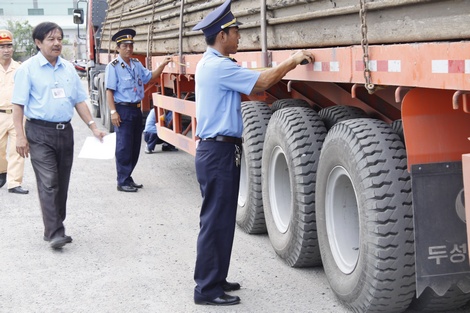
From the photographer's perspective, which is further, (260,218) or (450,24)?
(260,218)

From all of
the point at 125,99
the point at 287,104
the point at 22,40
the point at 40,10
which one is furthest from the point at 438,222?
the point at 40,10

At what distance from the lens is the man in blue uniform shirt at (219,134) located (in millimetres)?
4547

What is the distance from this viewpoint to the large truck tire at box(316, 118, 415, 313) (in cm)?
399

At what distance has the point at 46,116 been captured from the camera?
6117 millimetres

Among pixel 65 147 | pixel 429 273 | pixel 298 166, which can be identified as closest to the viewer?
pixel 429 273

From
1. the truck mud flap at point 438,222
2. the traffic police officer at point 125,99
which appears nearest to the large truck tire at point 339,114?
the truck mud flap at point 438,222

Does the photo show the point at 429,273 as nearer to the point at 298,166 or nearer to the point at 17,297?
the point at 298,166

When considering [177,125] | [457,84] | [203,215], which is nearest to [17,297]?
[203,215]

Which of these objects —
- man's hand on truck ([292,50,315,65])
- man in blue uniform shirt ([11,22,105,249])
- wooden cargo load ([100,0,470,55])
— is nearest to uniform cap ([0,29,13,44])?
wooden cargo load ([100,0,470,55])

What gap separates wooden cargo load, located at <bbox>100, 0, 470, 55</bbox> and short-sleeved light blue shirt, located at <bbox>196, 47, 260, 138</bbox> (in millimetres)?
551

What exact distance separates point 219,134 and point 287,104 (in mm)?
1531

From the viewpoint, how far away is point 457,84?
3295mm

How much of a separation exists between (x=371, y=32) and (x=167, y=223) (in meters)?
3.41

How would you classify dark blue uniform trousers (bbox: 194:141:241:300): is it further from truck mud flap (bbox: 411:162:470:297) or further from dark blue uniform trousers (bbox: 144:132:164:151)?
dark blue uniform trousers (bbox: 144:132:164:151)
